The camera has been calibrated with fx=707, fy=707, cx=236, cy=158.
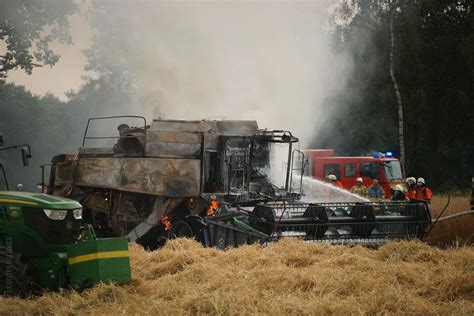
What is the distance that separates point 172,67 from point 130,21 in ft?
10.1

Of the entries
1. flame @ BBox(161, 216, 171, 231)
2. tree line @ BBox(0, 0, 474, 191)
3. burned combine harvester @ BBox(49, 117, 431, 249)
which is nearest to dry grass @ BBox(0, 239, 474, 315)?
burned combine harvester @ BBox(49, 117, 431, 249)

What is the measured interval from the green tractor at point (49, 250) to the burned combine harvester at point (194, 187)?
16.4ft

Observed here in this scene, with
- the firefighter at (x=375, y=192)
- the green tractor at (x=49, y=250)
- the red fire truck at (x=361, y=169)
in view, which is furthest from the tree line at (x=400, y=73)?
the green tractor at (x=49, y=250)

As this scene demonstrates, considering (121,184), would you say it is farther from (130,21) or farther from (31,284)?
(130,21)

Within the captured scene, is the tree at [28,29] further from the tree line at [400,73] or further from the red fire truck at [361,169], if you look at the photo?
the red fire truck at [361,169]

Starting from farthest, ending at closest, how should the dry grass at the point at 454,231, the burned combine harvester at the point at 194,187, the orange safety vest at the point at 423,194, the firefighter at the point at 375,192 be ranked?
the firefighter at the point at 375,192 → the orange safety vest at the point at 423,194 → the dry grass at the point at 454,231 → the burned combine harvester at the point at 194,187

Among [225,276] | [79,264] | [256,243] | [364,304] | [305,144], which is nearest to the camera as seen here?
[364,304]

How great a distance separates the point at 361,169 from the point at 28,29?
18.8m

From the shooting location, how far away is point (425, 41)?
35.7 meters

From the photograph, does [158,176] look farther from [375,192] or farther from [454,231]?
[375,192]

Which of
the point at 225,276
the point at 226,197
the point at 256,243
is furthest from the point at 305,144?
the point at 225,276

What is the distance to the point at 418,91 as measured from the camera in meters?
33.3

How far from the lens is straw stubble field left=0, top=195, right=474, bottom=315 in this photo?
309 inches

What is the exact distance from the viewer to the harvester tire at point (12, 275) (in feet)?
27.5
